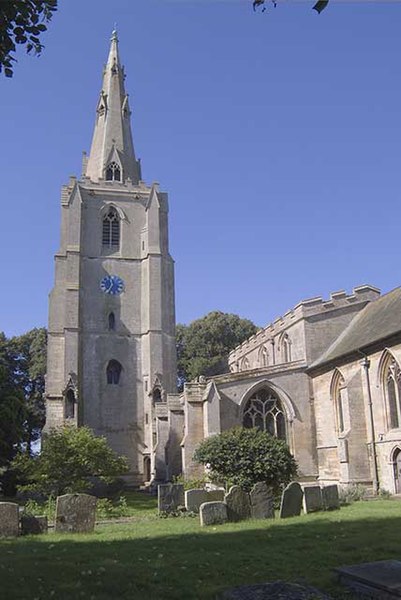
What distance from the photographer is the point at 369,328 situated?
91.6 ft

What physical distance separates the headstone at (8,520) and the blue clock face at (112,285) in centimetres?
3041

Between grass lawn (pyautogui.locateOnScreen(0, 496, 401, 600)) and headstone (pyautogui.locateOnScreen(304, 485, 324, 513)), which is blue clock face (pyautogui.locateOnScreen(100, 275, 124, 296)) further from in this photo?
grass lawn (pyautogui.locateOnScreen(0, 496, 401, 600))

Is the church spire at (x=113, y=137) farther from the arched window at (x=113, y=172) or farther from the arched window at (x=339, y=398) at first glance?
the arched window at (x=339, y=398)

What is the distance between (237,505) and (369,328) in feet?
48.6

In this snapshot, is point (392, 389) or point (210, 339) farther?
point (210, 339)

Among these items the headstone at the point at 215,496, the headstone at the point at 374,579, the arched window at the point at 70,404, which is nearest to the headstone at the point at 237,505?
the headstone at the point at 215,496

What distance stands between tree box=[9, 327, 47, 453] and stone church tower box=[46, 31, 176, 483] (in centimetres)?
1370

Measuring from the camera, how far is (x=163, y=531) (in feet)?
46.1

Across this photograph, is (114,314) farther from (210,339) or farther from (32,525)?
(32,525)

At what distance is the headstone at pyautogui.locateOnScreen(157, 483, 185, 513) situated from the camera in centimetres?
1789

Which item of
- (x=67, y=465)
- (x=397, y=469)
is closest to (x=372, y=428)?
(x=397, y=469)

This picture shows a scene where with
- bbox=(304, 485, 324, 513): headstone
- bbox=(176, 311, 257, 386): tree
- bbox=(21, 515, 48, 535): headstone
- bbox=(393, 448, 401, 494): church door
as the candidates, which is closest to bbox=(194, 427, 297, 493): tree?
bbox=(304, 485, 324, 513): headstone

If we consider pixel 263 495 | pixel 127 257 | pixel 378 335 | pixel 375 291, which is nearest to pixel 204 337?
pixel 127 257

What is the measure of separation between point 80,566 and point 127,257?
36587 millimetres
